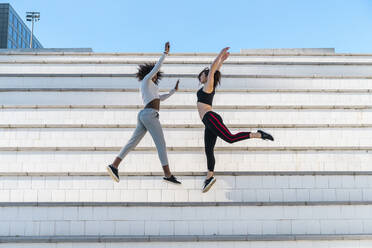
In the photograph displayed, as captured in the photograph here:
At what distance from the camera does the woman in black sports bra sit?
6285 mm

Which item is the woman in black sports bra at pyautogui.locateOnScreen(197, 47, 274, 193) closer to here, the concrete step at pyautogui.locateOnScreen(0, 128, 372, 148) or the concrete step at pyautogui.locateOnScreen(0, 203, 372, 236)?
the concrete step at pyautogui.locateOnScreen(0, 203, 372, 236)

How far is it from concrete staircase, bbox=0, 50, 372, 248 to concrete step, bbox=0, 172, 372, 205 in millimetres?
17

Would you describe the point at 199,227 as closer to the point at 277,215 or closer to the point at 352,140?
the point at 277,215

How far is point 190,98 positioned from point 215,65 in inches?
103

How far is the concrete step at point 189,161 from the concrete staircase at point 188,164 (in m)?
0.02

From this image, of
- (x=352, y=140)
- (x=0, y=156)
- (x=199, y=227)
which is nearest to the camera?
(x=199, y=227)

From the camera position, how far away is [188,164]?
732 centimetres

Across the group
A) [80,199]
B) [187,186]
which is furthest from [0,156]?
[187,186]

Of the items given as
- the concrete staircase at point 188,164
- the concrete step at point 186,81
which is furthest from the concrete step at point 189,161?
the concrete step at point 186,81

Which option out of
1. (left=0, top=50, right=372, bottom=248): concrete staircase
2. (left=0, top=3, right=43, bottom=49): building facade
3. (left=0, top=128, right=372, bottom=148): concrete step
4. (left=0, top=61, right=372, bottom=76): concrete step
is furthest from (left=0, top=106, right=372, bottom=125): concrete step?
(left=0, top=3, right=43, bottom=49): building facade

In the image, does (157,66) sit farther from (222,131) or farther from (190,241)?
(190,241)

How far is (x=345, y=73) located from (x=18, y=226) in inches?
336

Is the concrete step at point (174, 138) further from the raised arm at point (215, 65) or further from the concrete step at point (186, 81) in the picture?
the concrete step at point (186, 81)

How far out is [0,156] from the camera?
7352 mm
